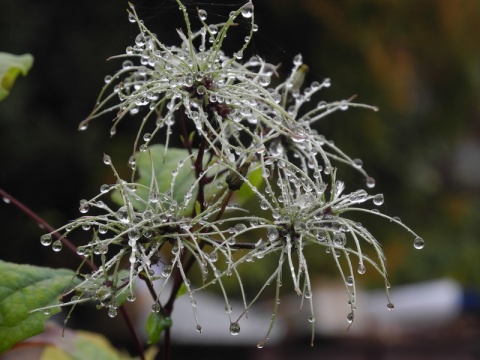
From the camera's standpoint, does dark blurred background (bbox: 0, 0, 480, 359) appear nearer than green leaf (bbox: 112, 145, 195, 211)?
No

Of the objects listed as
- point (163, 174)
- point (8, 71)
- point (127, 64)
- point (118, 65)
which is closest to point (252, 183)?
point (163, 174)

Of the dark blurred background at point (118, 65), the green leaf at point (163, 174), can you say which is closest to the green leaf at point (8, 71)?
the green leaf at point (163, 174)

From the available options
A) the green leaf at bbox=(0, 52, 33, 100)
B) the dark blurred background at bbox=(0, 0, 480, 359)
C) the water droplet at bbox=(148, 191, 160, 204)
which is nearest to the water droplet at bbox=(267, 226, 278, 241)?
the water droplet at bbox=(148, 191, 160, 204)

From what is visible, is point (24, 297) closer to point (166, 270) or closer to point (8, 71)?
point (166, 270)

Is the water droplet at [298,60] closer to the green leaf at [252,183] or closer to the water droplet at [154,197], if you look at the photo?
the green leaf at [252,183]

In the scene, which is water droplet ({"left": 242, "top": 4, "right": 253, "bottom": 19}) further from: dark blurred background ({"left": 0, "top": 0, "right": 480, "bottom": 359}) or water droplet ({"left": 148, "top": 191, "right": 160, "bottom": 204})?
dark blurred background ({"left": 0, "top": 0, "right": 480, "bottom": 359})

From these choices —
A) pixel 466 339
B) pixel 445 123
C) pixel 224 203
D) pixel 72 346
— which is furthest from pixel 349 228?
pixel 445 123

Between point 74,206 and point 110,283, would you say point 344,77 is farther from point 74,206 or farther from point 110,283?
point 110,283
